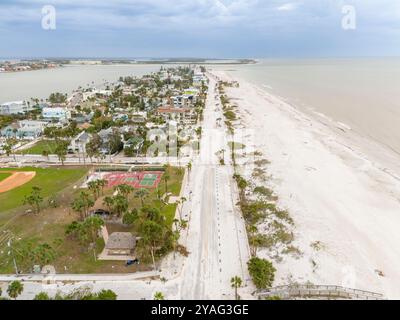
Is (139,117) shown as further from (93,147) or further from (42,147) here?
(93,147)

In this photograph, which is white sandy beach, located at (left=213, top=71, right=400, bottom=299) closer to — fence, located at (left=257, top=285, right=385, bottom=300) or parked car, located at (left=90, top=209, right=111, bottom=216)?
fence, located at (left=257, top=285, right=385, bottom=300)

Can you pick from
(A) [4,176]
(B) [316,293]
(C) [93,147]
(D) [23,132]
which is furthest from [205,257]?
(D) [23,132]

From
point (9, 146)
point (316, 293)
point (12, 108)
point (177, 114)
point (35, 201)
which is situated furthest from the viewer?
point (12, 108)

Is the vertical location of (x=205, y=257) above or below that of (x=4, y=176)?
below

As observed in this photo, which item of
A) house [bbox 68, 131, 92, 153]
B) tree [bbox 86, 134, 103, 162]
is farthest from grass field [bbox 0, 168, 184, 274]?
house [bbox 68, 131, 92, 153]

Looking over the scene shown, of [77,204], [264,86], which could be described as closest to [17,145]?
[77,204]

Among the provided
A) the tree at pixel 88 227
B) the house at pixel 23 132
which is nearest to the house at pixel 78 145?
the house at pixel 23 132
